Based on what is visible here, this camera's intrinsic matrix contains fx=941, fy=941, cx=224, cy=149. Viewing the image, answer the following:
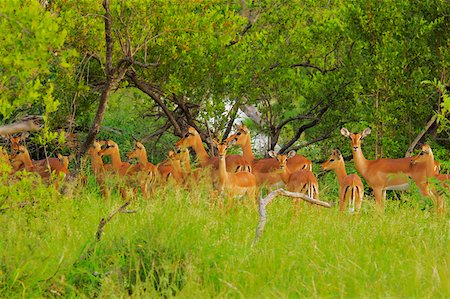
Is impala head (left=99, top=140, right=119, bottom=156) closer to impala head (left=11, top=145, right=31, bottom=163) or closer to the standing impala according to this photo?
impala head (left=11, top=145, right=31, bottom=163)

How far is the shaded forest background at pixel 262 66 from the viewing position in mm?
13234

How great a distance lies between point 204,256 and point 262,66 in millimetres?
9042

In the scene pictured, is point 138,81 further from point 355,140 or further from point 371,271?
point 371,271

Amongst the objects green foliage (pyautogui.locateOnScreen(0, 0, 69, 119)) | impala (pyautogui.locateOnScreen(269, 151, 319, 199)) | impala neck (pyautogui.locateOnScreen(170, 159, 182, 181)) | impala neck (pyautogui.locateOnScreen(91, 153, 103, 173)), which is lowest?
impala (pyautogui.locateOnScreen(269, 151, 319, 199))

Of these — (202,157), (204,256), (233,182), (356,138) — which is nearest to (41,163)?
(202,157)

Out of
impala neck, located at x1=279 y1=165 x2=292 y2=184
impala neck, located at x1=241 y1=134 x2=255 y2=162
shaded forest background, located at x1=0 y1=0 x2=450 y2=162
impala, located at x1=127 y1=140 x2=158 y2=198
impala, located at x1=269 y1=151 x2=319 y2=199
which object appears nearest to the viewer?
impala, located at x1=269 y1=151 x2=319 y2=199

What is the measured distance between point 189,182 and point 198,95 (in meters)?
3.71

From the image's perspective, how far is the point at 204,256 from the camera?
7.52m

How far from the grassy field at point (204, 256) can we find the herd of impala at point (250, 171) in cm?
258

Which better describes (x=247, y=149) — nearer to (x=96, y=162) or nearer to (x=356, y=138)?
(x=356, y=138)

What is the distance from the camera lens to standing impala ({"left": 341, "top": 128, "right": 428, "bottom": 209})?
13484 millimetres

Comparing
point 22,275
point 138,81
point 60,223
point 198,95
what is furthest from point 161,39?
point 22,275

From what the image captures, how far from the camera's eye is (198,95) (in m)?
15.9

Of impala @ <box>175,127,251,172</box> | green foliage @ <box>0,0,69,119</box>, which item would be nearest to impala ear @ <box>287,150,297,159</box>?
impala @ <box>175,127,251,172</box>
